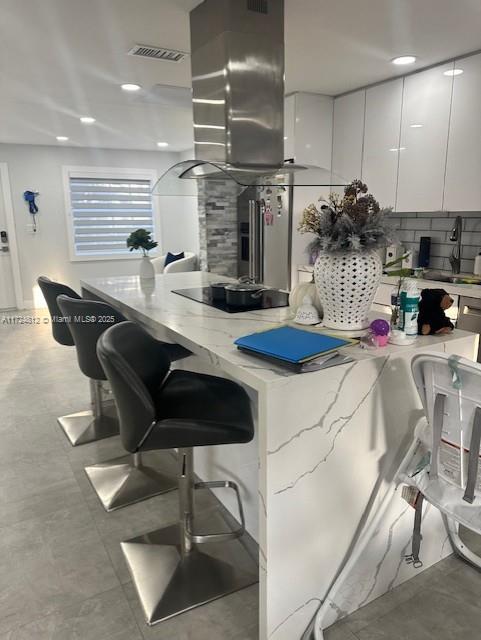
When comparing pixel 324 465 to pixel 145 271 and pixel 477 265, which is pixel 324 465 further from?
pixel 477 265

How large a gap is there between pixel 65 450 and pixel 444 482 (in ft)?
7.47

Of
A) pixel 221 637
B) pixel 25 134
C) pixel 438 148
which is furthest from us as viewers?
pixel 25 134

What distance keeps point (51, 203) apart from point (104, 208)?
0.79m

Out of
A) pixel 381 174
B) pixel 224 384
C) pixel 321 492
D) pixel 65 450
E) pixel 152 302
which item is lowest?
pixel 65 450

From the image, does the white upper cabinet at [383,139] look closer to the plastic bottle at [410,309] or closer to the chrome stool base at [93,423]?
the plastic bottle at [410,309]

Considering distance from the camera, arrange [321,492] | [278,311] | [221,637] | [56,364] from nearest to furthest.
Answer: [321,492], [221,637], [278,311], [56,364]

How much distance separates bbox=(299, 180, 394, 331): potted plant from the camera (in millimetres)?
1569

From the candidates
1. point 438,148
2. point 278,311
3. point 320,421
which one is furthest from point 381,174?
point 320,421

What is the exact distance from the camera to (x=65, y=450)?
2.84 metres

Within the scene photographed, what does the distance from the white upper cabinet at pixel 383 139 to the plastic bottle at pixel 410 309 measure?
258 centimetres

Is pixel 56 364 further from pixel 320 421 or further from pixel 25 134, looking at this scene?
pixel 320 421

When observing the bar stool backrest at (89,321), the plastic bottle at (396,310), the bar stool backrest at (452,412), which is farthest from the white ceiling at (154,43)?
the bar stool backrest at (452,412)

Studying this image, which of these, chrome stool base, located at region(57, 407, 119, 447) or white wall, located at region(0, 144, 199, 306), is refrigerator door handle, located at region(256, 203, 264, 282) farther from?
white wall, located at region(0, 144, 199, 306)

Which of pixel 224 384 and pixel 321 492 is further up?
pixel 224 384
